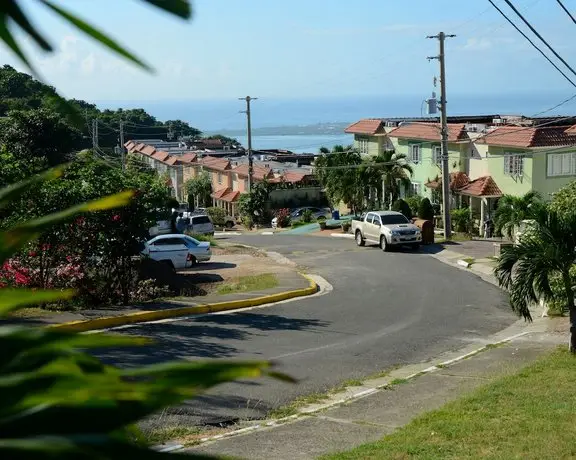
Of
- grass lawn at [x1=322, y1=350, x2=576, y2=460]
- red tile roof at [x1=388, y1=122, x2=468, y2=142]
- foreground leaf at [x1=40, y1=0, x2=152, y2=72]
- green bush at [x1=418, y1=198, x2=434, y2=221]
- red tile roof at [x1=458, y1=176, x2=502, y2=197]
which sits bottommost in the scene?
grass lawn at [x1=322, y1=350, x2=576, y2=460]

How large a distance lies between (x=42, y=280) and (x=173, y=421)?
331 inches

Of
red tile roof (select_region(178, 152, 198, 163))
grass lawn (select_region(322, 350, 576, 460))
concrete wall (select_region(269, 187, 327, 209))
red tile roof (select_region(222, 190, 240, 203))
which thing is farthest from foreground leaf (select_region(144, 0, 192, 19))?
red tile roof (select_region(178, 152, 198, 163))

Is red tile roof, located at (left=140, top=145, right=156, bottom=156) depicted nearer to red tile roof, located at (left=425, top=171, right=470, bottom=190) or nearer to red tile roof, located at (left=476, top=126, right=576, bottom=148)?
red tile roof, located at (left=425, top=171, right=470, bottom=190)

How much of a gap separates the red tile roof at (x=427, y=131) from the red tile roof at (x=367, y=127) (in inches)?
74.0

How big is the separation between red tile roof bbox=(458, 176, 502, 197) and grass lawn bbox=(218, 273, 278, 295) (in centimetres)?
1830

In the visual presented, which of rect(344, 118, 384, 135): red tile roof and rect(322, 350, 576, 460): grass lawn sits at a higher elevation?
rect(344, 118, 384, 135): red tile roof

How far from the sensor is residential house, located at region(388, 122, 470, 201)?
4375 centimetres

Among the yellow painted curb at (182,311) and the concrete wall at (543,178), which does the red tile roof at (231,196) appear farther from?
the yellow painted curb at (182,311)

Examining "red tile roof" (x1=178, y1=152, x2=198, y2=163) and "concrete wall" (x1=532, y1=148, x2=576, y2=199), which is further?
"red tile roof" (x1=178, y1=152, x2=198, y2=163)

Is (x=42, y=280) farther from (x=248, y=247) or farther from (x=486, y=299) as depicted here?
(x=248, y=247)

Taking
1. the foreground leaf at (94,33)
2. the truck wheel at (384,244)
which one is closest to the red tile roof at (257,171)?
the truck wheel at (384,244)

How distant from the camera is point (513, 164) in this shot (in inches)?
1560

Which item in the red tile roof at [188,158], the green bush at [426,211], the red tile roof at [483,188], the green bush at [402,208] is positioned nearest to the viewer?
the green bush at [426,211]

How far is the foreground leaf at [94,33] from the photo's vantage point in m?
0.70
